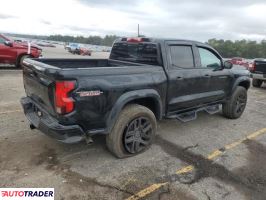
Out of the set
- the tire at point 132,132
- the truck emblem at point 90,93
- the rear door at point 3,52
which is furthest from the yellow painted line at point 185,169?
the rear door at point 3,52

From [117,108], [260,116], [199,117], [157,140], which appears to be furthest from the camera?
[260,116]

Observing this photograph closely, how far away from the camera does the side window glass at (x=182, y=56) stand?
484 centimetres

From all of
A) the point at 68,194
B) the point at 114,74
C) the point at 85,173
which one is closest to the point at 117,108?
the point at 114,74

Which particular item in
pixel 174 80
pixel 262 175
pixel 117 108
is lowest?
pixel 262 175

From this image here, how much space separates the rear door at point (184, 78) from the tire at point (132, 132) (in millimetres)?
650

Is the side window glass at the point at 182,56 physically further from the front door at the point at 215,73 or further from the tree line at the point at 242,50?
the tree line at the point at 242,50

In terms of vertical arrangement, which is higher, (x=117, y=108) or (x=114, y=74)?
(x=114, y=74)

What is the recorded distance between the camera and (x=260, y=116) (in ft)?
24.2

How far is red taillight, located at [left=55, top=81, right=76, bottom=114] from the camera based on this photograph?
3.37 meters

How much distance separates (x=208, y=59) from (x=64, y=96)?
3.45 meters

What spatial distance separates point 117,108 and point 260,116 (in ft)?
16.6

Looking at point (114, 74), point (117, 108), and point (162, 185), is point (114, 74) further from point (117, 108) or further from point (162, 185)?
point (162, 185)

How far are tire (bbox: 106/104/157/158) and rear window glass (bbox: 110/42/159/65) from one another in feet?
3.19

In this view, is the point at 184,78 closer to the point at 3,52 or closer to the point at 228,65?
the point at 228,65
